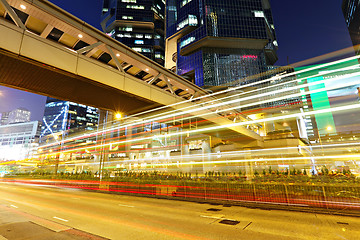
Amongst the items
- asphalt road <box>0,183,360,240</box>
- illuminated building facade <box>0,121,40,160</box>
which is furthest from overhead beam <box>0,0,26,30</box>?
illuminated building facade <box>0,121,40,160</box>

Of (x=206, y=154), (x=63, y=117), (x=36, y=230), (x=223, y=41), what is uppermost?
(x=223, y=41)

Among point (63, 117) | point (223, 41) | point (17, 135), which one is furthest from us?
point (17, 135)

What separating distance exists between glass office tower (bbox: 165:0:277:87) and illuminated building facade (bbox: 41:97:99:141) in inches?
4503

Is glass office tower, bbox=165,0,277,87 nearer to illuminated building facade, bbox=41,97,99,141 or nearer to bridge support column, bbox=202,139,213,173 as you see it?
bridge support column, bbox=202,139,213,173

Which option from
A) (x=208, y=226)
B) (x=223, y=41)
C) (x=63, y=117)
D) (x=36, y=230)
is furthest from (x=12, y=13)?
(x=63, y=117)

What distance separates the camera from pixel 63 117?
6811 inches

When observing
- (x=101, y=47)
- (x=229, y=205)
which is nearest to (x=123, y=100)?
(x=101, y=47)

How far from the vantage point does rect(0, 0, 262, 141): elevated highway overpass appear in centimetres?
854

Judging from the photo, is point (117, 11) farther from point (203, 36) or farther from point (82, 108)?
point (82, 108)

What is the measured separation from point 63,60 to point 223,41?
95.5 meters

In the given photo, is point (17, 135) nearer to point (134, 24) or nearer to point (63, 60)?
point (134, 24)

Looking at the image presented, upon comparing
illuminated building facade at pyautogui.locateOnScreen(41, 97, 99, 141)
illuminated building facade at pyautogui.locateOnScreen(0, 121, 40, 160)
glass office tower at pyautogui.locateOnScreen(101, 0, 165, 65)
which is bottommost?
illuminated building facade at pyautogui.locateOnScreen(0, 121, 40, 160)

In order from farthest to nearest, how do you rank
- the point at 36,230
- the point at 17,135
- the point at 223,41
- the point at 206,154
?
the point at 17,135, the point at 223,41, the point at 206,154, the point at 36,230

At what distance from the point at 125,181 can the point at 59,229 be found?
617 inches
